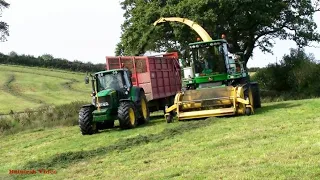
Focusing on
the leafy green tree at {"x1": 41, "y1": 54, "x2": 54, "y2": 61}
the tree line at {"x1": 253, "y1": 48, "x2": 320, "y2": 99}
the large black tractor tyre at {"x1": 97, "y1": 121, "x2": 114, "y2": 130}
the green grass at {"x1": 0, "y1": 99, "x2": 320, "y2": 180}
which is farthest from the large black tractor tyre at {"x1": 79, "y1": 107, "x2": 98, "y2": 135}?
the leafy green tree at {"x1": 41, "y1": 54, "x2": 54, "y2": 61}

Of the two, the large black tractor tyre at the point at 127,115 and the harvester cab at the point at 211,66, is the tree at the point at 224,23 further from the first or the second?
the large black tractor tyre at the point at 127,115

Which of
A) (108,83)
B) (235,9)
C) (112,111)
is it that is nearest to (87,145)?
(112,111)

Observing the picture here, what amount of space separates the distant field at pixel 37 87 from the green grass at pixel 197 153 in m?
21.9

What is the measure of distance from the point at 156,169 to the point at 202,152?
145 centimetres

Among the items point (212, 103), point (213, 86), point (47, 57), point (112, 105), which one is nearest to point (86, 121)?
point (112, 105)

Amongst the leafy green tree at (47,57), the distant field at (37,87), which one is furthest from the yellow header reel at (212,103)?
the leafy green tree at (47,57)

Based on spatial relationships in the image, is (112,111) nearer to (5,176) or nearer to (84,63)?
(5,176)

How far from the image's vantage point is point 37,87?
45500mm

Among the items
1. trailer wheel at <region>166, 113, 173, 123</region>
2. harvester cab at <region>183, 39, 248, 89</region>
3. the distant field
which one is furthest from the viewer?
the distant field

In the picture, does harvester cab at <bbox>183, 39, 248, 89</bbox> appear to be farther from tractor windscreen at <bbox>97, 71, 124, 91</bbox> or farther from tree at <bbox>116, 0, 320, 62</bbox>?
tree at <bbox>116, 0, 320, 62</bbox>

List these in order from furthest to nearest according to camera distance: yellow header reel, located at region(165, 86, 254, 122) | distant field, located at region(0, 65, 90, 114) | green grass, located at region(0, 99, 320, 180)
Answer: distant field, located at region(0, 65, 90, 114), yellow header reel, located at region(165, 86, 254, 122), green grass, located at region(0, 99, 320, 180)

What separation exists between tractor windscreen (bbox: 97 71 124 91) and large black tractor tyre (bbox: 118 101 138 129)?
114cm

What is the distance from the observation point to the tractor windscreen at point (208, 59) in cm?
1753

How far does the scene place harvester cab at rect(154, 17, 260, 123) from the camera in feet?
50.4
